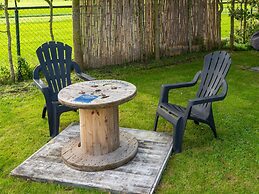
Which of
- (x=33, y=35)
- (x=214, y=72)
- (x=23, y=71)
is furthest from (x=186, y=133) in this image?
(x=33, y=35)

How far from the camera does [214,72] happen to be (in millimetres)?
4074

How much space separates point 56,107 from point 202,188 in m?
1.85

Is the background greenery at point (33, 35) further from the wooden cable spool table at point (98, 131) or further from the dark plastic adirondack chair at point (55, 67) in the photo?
the wooden cable spool table at point (98, 131)

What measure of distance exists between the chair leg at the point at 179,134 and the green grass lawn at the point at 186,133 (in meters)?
0.08

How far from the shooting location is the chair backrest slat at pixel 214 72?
3896 millimetres

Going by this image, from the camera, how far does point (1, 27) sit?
469 inches

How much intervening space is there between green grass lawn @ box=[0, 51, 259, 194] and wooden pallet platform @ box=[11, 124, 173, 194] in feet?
0.24

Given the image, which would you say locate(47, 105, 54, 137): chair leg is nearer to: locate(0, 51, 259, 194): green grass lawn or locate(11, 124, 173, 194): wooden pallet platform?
locate(0, 51, 259, 194): green grass lawn

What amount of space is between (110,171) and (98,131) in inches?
15.1

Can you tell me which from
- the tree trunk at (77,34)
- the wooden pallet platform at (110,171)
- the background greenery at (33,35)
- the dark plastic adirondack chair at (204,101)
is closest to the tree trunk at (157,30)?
the tree trunk at (77,34)

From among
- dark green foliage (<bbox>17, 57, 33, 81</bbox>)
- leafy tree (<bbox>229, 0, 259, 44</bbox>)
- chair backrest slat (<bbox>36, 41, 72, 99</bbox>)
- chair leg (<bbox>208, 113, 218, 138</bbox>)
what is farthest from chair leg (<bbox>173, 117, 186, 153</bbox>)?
leafy tree (<bbox>229, 0, 259, 44</bbox>)

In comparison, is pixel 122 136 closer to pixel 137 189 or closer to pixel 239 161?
pixel 137 189

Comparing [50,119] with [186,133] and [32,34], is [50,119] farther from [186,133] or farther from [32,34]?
[32,34]

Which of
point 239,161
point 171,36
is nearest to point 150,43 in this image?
point 171,36
